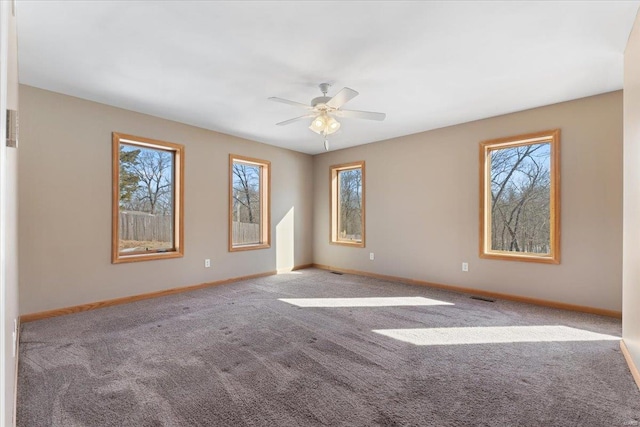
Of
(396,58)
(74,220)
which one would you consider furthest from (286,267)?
(396,58)

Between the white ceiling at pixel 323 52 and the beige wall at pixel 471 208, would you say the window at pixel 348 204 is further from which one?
the white ceiling at pixel 323 52

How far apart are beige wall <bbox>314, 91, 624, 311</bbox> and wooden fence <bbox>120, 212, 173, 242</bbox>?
3.05 metres

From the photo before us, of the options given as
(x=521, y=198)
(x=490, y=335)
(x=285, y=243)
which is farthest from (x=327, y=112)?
(x=285, y=243)

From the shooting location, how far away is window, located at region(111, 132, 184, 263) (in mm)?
4090

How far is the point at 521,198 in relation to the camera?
4.27 meters

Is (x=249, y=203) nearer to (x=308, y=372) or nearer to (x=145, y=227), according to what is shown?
(x=145, y=227)

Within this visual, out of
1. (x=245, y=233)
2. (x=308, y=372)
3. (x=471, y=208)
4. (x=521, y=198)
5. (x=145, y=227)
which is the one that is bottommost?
(x=308, y=372)

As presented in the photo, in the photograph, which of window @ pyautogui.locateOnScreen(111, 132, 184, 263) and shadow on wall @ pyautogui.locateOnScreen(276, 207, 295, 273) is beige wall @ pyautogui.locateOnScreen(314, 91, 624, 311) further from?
window @ pyautogui.locateOnScreen(111, 132, 184, 263)

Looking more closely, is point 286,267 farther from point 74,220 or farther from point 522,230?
point 522,230

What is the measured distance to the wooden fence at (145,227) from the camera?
4203mm

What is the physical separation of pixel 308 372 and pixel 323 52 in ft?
8.28

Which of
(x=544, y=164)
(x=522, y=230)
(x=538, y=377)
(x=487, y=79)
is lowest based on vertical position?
(x=538, y=377)

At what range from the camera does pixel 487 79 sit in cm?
320

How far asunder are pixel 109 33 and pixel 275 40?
1245 millimetres
